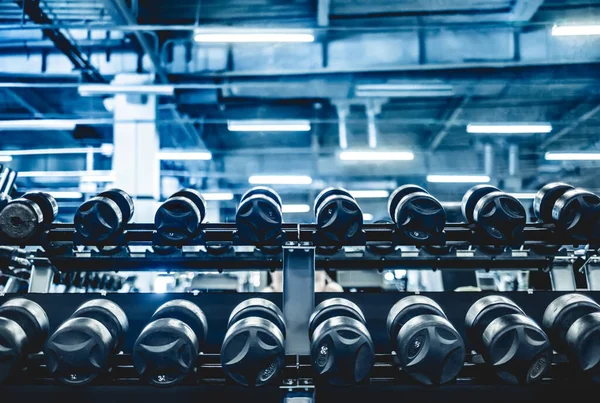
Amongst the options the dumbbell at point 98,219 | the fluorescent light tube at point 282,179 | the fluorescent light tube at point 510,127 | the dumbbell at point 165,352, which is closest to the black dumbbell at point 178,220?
the dumbbell at point 98,219

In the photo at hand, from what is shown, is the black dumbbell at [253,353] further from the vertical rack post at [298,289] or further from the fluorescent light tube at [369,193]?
the fluorescent light tube at [369,193]

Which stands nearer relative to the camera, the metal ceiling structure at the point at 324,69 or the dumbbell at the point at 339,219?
the dumbbell at the point at 339,219

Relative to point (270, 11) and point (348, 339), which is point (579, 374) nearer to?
point (348, 339)

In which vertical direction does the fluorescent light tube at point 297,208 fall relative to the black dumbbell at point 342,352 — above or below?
above

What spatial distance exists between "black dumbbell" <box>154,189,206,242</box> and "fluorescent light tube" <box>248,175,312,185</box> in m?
5.57

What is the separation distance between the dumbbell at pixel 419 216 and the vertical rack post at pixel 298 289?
13.3 inches

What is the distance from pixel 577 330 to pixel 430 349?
0.48 meters

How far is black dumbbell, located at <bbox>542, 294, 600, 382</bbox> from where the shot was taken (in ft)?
5.45

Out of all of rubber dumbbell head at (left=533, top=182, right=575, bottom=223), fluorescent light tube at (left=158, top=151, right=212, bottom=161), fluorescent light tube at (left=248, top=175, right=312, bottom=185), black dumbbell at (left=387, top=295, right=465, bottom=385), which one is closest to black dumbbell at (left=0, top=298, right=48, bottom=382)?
black dumbbell at (left=387, top=295, right=465, bottom=385)

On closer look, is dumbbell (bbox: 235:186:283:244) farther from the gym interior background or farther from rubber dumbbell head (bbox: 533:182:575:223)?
rubber dumbbell head (bbox: 533:182:575:223)

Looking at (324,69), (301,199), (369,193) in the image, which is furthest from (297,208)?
(324,69)

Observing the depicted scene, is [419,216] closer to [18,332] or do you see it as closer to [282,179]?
[18,332]

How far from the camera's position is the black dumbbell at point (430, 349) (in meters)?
1.61

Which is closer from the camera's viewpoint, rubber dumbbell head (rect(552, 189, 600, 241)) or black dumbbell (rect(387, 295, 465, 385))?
black dumbbell (rect(387, 295, 465, 385))
